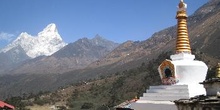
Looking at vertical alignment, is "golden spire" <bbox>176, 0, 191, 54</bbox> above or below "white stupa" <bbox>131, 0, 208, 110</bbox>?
above

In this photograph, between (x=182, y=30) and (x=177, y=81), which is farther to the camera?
(x=182, y=30)

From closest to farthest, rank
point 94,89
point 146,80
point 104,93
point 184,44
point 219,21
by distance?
point 184,44, point 146,80, point 104,93, point 94,89, point 219,21

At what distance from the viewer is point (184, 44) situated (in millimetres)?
23562

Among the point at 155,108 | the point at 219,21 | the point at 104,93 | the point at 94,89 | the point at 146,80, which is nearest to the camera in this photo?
the point at 155,108

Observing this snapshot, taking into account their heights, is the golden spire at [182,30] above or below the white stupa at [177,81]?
above

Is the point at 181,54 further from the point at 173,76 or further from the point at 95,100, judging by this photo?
the point at 95,100

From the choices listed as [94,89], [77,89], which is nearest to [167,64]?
[94,89]

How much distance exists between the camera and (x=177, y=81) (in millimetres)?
22094

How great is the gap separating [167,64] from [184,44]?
6.32ft

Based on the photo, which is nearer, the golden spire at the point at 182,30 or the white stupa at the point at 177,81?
the white stupa at the point at 177,81

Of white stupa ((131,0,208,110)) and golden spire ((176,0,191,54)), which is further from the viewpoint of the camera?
golden spire ((176,0,191,54))

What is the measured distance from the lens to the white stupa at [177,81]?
21172 millimetres

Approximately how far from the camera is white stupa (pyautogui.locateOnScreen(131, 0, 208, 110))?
69.5 ft

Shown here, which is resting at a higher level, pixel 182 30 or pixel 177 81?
pixel 182 30
